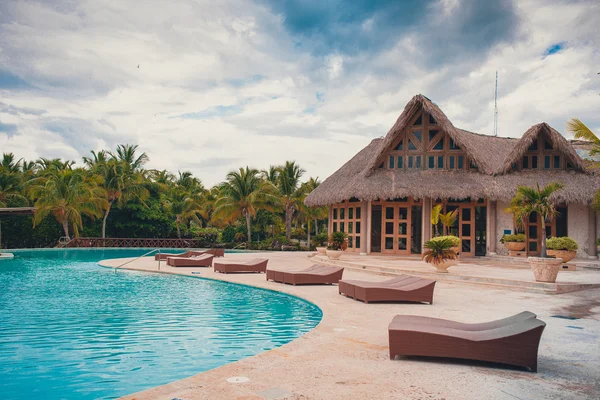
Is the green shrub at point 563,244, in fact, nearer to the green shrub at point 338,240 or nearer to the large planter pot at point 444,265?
the large planter pot at point 444,265

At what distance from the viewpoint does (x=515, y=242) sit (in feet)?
64.1

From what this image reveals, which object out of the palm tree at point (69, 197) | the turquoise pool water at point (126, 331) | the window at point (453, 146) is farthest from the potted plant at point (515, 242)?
the palm tree at point (69, 197)

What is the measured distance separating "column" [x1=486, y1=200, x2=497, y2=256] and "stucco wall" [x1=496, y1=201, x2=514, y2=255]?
0.48 feet

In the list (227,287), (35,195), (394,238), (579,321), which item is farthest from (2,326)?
(35,195)

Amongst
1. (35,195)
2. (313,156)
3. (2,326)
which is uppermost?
(313,156)

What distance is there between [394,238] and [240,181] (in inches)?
Answer: 488

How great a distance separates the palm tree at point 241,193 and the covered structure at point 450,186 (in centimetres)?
795

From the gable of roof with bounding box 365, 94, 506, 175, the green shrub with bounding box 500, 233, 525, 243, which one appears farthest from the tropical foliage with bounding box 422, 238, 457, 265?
the gable of roof with bounding box 365, 94, 506, 175

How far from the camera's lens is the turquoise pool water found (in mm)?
5082

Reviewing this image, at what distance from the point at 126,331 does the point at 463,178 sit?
17051 mm

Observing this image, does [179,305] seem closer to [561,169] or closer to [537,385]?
[537,385]

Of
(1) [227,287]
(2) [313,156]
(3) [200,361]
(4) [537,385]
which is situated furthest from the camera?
(2) [313,156]

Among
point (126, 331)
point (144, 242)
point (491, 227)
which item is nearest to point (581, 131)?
point (491, 227)

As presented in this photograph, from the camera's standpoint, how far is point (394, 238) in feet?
71.8
